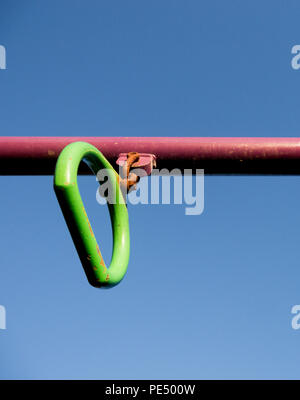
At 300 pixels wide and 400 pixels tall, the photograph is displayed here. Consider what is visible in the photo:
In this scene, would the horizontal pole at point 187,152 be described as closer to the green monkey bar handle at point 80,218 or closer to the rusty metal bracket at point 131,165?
the rusty metal bracket at point 131,165

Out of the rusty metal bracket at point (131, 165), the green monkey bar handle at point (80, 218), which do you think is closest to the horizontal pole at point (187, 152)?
the rusty metal bracket at point (131, 165)

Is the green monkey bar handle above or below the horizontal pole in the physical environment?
below

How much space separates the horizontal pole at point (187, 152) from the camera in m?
0.93

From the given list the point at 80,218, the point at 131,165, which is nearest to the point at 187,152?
the point at 131,165

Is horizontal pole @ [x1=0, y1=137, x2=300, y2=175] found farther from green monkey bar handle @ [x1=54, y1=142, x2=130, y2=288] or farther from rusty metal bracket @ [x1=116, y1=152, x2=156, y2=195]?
green monkey bar handle @ [x1=54, y1=142, x2=130, y2=288]

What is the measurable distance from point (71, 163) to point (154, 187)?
16.2 inches

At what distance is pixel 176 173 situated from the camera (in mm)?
989

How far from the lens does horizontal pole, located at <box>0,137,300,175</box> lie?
3.06ft

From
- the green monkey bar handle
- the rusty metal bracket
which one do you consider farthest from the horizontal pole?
the green monkey bar handle

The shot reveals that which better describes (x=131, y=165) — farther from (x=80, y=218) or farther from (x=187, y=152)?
(x=80, y=218)
